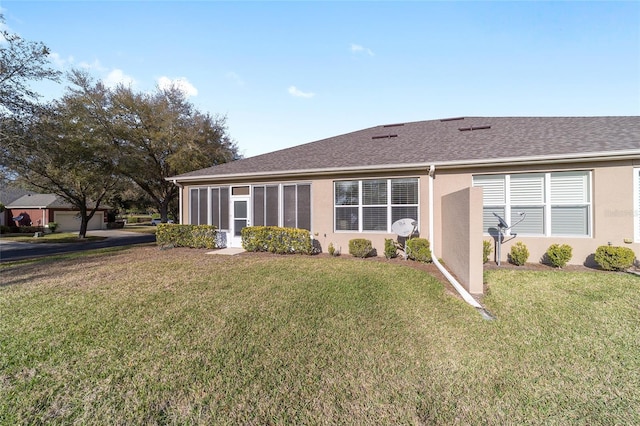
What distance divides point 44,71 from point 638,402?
1940 cm

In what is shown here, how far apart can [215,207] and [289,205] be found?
3599 millimetres

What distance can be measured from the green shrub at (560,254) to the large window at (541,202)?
0.61 meters

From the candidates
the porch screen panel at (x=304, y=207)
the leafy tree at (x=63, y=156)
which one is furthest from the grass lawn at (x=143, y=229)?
the porch screen panel at (x=304, y=207)

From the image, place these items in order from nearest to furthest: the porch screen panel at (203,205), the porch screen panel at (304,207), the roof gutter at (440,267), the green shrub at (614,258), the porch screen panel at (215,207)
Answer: the roof gutter at (440,267) < the green shrub at (614,258) < the porch screen panel at (304,207) < the porch screen panel at (215,207) < the porch screen panel at (203,205)

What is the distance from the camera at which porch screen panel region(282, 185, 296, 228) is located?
33.6ft

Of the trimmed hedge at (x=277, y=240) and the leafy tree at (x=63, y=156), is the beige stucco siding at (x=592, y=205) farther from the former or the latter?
the leafy tree at (x=63, y=156)

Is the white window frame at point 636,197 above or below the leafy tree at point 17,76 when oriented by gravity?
below

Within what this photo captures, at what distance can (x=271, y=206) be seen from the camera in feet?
34.8

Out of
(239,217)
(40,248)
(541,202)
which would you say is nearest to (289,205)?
(239,217)

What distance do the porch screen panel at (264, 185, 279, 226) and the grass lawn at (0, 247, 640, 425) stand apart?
496 centimetres

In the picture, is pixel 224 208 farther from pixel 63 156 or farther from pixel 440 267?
pixel 63 156

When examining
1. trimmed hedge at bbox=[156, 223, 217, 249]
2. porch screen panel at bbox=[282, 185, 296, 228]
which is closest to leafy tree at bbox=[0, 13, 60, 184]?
trimmed hedge at bbox=[156, 223, 217, 249]

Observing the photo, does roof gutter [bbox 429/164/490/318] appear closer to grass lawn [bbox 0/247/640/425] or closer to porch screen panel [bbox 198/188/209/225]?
grass lawn [bbox 0/247/640/425]

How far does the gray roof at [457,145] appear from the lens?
7.36 m
